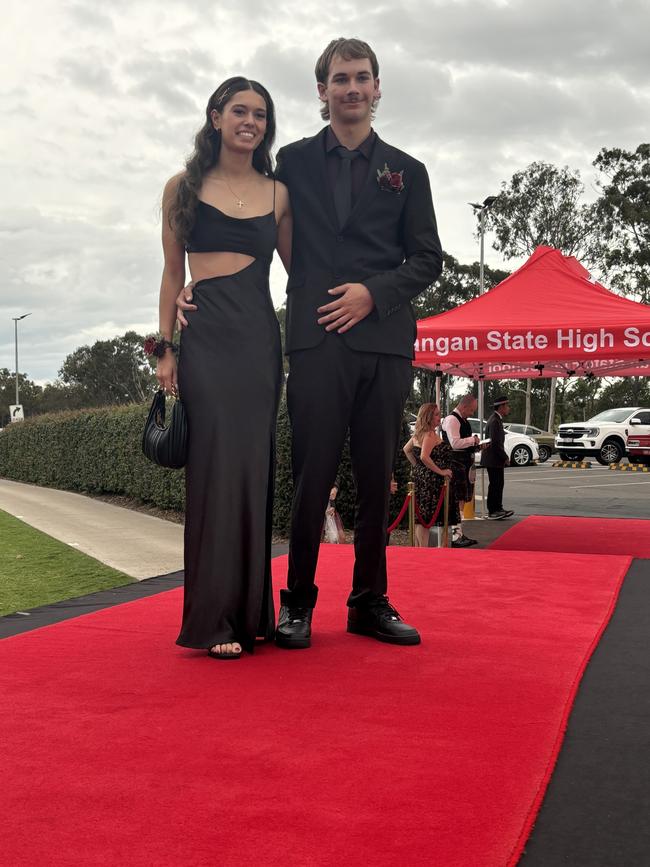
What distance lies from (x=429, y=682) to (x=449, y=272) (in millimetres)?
42940

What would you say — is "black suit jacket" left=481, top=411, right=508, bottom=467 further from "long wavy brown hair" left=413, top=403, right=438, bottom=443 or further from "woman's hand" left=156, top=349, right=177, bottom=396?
"woman's hand" left=156, top=349, right=177, bottom=396

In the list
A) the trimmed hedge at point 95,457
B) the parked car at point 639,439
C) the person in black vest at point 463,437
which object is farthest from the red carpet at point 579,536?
the parked car at point 639,439

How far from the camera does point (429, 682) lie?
2.67m

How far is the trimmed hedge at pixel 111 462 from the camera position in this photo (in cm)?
996

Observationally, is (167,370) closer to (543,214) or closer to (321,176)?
(321,176)

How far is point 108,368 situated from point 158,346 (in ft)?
197

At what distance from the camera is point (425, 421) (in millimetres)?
8469

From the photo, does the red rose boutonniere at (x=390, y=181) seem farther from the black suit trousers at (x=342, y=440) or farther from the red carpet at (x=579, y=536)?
the red carpet at (x=579, y=536)

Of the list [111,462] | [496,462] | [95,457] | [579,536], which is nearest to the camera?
[579,536]

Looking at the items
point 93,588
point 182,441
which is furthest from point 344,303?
point 93,588

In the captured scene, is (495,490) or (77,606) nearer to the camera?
(77,606)

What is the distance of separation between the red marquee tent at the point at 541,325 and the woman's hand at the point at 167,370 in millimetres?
4412

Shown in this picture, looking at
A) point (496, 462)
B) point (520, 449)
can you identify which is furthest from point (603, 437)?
point (496, 462)

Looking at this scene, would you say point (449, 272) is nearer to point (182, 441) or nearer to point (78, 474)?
point (78, 474)
